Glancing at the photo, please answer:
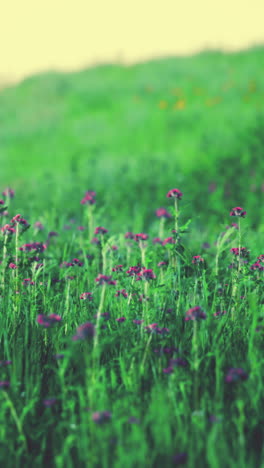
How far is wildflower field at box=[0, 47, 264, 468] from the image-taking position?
5.25 feet

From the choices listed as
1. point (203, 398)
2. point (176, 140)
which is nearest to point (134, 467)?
point (203, 398)

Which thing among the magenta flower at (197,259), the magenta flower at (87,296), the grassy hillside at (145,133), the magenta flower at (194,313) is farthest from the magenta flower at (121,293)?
the grassy hillside at (145,133)

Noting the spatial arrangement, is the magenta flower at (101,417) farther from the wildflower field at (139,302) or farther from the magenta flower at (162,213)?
the magenta flower at (162,213)

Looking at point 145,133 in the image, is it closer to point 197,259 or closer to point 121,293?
point 197,259

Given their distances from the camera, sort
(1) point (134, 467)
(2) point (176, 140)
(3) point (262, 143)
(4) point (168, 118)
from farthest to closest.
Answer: (4) point (168, 118) → (2) point (176, 140) → (3) point (262, 143) → (1) point (134, 467)

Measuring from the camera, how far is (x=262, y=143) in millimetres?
7598

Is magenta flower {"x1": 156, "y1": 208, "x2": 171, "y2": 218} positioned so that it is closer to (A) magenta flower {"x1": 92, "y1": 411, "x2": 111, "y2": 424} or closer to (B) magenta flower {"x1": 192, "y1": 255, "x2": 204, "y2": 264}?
(B) magenta flower {"x1": 192, "y1": 255, "x2": 204, "y2": 264}

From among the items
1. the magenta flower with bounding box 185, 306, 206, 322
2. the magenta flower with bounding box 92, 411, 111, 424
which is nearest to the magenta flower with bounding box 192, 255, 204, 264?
the magenta flower with bounding box 185, 306, 206, 322

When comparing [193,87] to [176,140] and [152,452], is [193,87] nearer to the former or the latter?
[176,140]

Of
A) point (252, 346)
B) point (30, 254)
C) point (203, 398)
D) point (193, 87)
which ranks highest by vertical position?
point (193, 87)

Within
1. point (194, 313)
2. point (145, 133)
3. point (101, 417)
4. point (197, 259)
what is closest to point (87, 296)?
point (197, 259)

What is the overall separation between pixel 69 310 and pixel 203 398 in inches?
40.5

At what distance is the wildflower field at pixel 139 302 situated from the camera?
1.60 meters

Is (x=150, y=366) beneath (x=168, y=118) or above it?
beneath
